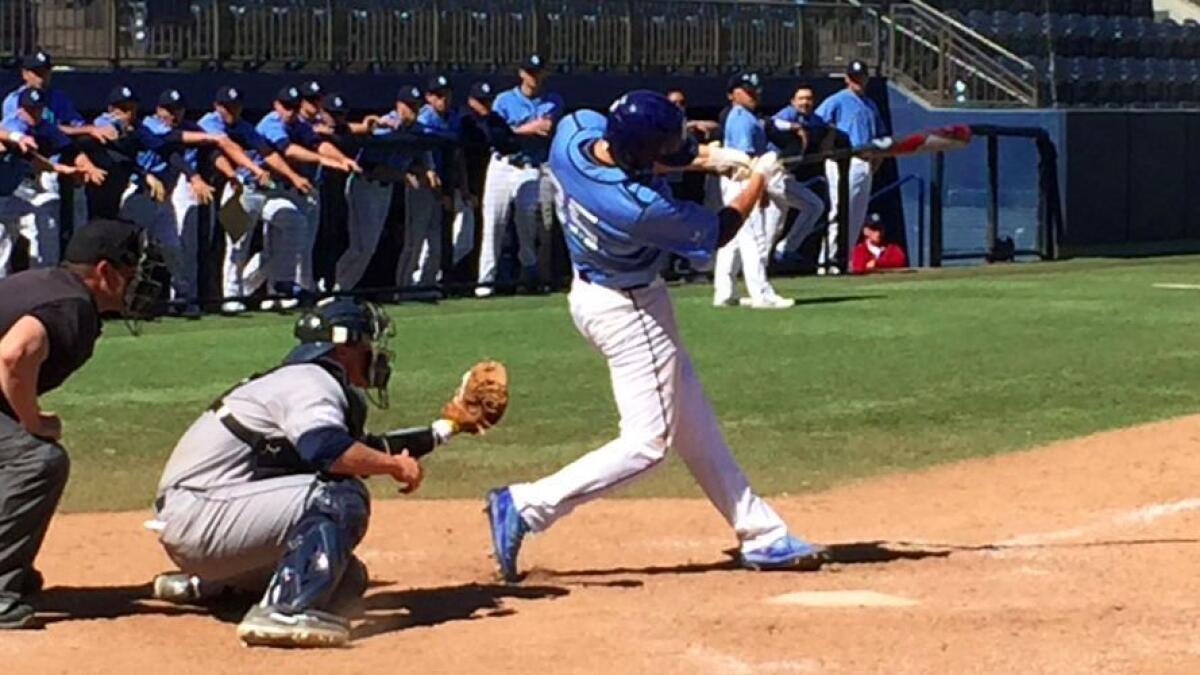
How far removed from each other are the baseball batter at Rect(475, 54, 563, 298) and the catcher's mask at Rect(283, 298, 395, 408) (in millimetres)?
12178

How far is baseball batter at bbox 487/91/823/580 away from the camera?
22.6ft

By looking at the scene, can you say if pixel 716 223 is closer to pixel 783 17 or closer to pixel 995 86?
pixel 783 17

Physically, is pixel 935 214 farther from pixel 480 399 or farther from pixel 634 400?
pixel 480 399

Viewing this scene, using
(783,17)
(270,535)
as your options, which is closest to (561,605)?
(270,535)

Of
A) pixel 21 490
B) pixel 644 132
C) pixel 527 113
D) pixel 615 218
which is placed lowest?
pixel 21 490

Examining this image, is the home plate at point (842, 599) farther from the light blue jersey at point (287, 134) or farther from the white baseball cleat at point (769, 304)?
the light blue jersey at point (287, 134)

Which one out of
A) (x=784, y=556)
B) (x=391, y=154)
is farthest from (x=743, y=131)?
(x=784, y=556)

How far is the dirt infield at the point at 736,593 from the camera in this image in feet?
19.7

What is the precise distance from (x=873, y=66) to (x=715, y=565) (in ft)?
63.0

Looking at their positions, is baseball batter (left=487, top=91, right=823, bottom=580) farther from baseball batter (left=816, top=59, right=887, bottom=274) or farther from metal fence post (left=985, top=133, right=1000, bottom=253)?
metal fence post (left=985, top=133, right=1000, bottom=253)

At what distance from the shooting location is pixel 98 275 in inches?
253

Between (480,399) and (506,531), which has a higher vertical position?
(480,399)

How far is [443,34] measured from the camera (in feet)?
72.1

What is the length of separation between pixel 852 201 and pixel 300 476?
15092 millimetres
